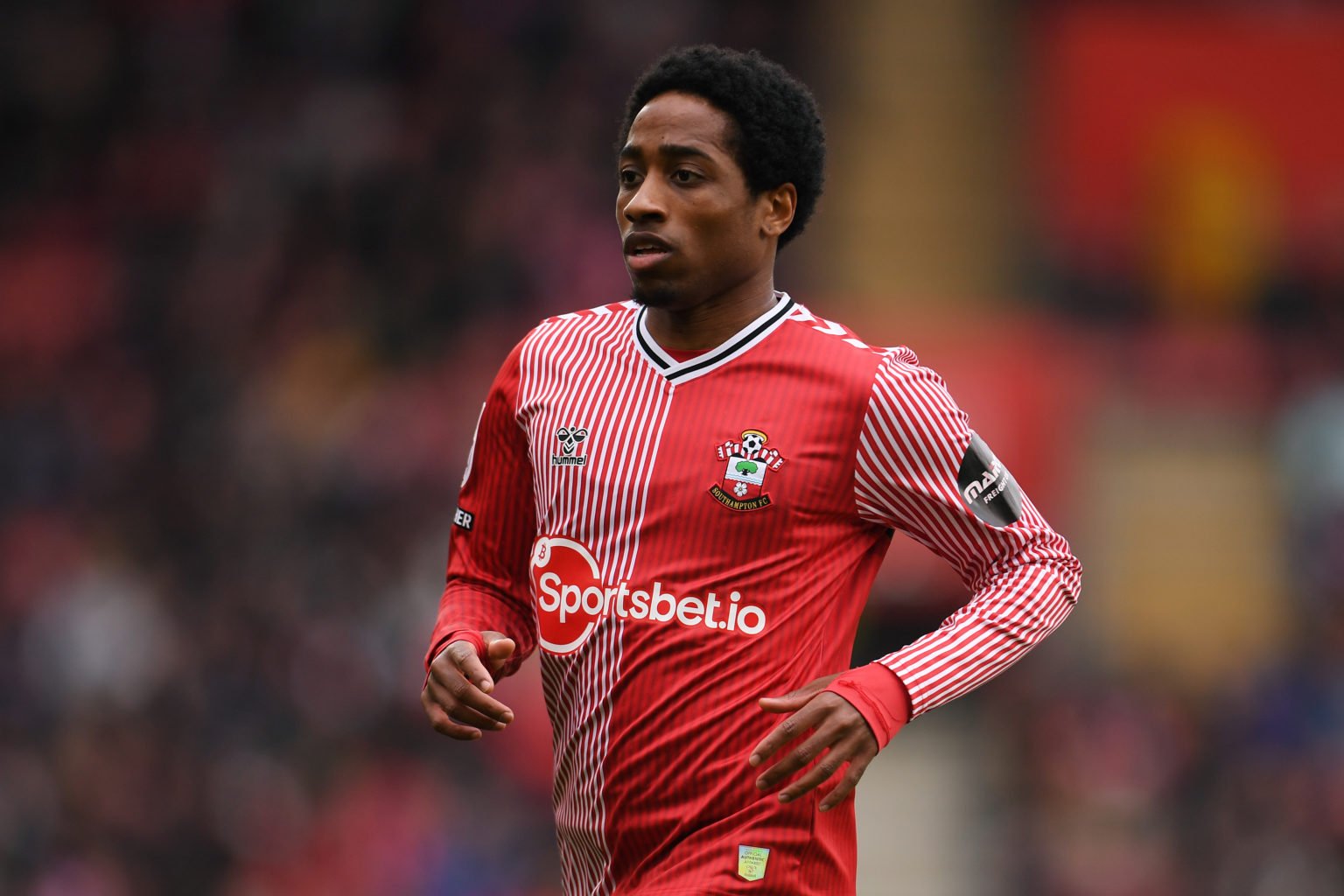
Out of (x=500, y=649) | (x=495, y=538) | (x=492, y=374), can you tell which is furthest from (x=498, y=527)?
(x=492, y=374)

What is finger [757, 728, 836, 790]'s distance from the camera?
3469 millimetres

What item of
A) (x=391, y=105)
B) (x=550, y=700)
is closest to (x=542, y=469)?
(x=550, y=700)

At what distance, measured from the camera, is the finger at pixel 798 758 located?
3469 millimetres

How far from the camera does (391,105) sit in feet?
50.9

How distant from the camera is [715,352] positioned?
3.91 meters

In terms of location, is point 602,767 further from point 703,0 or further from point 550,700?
point 703,0

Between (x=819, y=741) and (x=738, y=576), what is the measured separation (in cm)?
41

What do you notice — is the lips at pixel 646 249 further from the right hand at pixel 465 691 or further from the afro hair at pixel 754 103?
the right hand at pixel 465 691

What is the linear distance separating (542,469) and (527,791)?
7380mm

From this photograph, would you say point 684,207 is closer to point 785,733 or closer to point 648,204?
point 648,204

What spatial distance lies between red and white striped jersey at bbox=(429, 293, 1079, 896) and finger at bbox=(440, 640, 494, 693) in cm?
17

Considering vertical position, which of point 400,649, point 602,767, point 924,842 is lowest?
point 924,842

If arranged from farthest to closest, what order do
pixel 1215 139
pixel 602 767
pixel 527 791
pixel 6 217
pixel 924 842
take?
1. pixel 1215 139
2. pixel 6 217
3. pixel 924 842
4. pixel 527 791
5. pixel 602 767

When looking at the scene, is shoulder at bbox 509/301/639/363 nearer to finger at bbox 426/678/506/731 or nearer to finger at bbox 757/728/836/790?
finger at bbox 426/678/506/731
